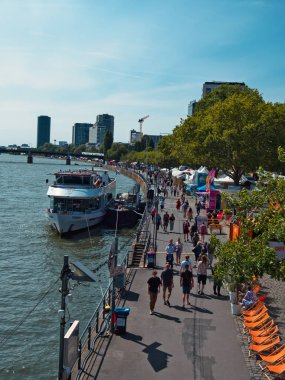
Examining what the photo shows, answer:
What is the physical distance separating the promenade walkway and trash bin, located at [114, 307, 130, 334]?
0.63 ft

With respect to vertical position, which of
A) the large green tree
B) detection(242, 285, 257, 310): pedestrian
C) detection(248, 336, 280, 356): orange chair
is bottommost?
detection(248, 336, 280, 356): orange chair

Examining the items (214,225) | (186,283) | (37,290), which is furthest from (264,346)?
(214,225)

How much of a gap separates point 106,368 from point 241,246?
526 cm

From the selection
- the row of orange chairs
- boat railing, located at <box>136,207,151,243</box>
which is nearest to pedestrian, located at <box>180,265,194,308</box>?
the row of orange chairs

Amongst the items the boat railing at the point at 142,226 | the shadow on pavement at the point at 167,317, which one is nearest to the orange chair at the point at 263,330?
the shadow on pavement at the point at 167,317

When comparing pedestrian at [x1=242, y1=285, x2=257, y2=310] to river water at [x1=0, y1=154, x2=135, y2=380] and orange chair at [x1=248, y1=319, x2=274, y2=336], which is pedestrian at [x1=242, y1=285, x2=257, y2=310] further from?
river water at [x1=0, y1=154, x2=135, y2=380]

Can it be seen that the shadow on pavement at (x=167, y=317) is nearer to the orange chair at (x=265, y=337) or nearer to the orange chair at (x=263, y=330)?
the orange chair at (x=263, y=330)

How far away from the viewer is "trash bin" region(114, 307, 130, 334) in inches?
552

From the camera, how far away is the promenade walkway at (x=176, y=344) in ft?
39.5

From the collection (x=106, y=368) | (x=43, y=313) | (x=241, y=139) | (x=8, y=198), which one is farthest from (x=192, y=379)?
(x=8, y=198)

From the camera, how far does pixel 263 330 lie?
13.8 metres

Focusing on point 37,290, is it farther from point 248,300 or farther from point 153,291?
point 248,300

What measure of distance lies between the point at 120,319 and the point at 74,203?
26.7m

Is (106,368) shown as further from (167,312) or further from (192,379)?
(167,312)
